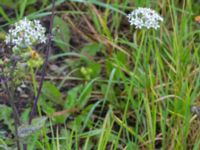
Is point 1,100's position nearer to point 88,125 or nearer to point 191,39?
point 88,125

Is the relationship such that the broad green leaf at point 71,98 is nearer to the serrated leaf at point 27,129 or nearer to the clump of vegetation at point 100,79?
the clump of vegetation at point 100,79

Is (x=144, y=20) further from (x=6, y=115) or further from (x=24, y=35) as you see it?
(x=6, y=115)

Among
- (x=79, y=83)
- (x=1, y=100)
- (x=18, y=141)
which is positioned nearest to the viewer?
(x=18, y=141)

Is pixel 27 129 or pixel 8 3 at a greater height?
pixel 8 3

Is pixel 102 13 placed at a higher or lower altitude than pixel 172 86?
higher

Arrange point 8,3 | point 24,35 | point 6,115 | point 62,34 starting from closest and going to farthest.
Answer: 1. point 24,35
2. point 6,115
3. point 62,34
4. point 8,3

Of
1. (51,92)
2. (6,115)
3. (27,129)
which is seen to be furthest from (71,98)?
(27,129)

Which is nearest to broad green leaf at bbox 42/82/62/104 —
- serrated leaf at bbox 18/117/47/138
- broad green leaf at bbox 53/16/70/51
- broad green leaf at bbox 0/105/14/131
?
broad green leaf at bbox 0/105/14/131

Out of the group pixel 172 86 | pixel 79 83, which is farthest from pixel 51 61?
pixel 172 86
